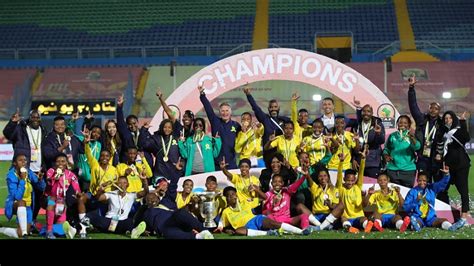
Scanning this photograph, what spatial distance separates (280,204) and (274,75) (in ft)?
8.91

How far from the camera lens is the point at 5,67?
1187 inches

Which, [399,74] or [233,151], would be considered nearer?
[233,151]

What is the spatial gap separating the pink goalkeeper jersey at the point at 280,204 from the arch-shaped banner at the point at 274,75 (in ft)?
7.77

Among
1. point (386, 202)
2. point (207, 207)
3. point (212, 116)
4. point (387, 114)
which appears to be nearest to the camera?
point (207, 207)

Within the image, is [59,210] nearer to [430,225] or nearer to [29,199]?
[29,199]

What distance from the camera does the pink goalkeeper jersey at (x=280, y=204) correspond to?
8781 millimetres

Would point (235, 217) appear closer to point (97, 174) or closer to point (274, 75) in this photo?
point (97, 174)

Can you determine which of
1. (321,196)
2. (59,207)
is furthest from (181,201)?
(321,196)

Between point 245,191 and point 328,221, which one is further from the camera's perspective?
point 245,191

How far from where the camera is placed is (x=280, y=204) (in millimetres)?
8789

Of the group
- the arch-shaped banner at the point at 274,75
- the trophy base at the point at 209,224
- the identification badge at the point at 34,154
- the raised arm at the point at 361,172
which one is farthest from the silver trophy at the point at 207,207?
the arch-shaped banner at the point at 274,75

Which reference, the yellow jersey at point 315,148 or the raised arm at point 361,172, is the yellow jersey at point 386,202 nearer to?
the raised arm at point 361,172

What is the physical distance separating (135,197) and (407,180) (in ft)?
10.7
